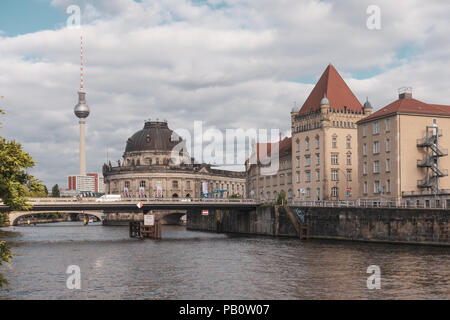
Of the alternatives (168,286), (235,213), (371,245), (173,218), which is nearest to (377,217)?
(371,245)

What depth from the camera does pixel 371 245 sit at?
7338cm

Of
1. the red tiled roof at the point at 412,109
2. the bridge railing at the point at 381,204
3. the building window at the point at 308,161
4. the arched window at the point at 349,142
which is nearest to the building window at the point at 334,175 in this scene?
the building window at the point at 308,161

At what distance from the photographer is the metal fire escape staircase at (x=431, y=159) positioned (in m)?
84.8

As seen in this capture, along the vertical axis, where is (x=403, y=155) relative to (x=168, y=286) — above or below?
above

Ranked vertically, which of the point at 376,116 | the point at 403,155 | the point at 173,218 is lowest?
the point at 173,218

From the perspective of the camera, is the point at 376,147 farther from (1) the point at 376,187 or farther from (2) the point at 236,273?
(2) the point at 236,273

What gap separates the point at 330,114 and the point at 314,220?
116 ft

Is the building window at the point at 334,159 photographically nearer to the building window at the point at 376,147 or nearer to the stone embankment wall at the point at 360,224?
the stone embankment wall at the point at 360,224

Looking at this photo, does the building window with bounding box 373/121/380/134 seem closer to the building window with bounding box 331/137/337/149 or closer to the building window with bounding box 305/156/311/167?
the building window with bounding box 331/137/337/149

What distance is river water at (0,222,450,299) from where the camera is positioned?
40000 millimetres

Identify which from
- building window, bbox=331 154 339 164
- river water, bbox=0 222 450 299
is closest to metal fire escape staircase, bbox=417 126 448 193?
river water, bbox=0 222 450 299
